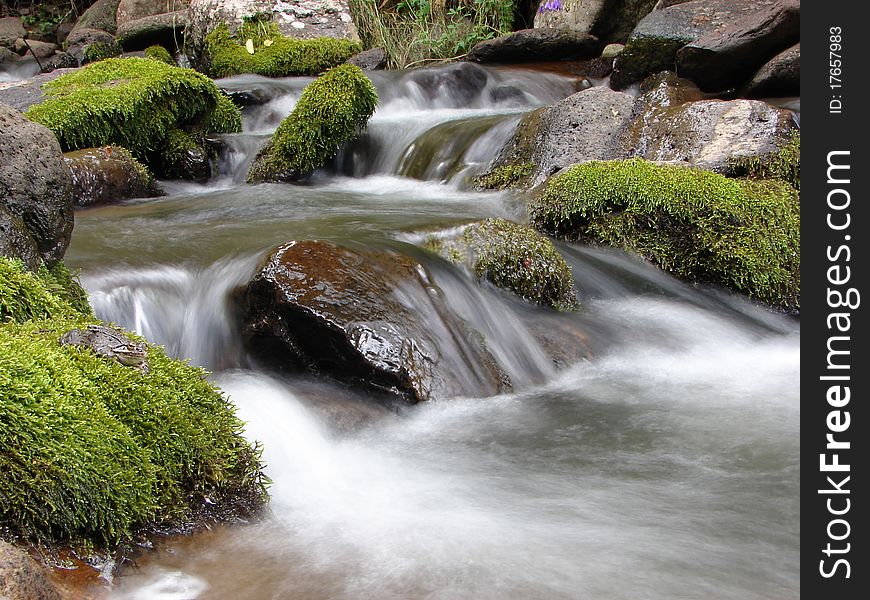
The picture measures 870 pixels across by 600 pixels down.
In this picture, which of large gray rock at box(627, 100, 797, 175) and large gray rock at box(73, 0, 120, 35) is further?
large gray rock at box(73, 0, 120, 35)

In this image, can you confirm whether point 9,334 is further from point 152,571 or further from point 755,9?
point 755,9

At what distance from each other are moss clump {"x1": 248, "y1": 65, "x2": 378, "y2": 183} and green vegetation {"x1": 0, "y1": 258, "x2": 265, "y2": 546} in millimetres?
5722

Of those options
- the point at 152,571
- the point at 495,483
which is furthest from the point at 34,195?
the point at 495,483

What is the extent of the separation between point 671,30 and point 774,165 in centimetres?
285

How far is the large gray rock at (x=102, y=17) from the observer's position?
65.3ft

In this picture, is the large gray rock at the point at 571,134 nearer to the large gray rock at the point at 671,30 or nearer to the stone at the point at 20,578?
the large gray rock at the point at 671,30

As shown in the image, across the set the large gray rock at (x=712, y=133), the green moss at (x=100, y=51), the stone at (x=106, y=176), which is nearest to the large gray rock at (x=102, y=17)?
the green moss at (x=100, y=51)

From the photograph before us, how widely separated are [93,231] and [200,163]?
8.77 feet

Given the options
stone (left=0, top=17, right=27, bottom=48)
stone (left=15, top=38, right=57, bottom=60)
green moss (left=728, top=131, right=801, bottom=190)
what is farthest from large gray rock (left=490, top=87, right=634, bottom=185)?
A: stone (left=0, top=17, right=27, bottom=48)

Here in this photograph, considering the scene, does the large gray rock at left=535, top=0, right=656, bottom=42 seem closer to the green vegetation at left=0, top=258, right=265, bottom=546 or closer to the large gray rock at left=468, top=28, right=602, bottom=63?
the large gray rock at left=468, top=28, right=602, bottom=63

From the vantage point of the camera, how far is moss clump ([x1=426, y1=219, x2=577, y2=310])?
213 inches

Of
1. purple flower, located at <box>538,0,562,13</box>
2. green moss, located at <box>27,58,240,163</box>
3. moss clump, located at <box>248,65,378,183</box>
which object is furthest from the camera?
purple flower, located at <box>538,0,562,13</box>

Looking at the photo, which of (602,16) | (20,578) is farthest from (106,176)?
(602,16)
